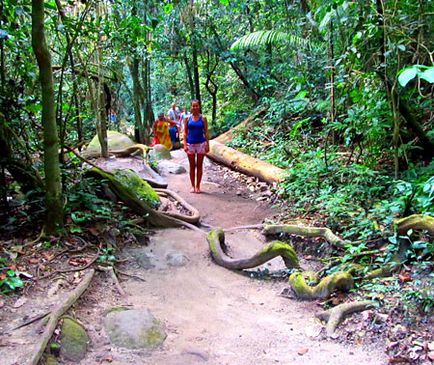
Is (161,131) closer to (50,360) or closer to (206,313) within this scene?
(206,313)

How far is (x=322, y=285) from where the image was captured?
14.4ft

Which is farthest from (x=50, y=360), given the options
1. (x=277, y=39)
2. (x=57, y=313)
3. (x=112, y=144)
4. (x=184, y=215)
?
(x=112, y=144)

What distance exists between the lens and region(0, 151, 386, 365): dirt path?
3475mm

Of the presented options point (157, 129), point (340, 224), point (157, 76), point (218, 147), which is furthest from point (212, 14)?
point (340, 224)

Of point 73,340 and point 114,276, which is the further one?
point 114,276

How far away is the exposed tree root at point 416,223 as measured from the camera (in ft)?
13.6

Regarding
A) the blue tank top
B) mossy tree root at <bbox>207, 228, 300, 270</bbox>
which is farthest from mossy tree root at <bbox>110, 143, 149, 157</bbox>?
mossy tree root at <bbox>207, 228, 300, 270</bbox>

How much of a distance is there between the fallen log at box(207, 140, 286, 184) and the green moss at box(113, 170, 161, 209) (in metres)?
2.66

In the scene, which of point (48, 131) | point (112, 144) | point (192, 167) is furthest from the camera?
point (112, 144)

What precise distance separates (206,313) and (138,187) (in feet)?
11.0

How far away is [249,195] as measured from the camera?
9242 mm

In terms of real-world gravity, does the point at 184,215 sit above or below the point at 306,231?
below

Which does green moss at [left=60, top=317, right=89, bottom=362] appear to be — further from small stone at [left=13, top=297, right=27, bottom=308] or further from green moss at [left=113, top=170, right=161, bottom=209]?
green moss at [left=113, top=170, right=161, bottom=209]

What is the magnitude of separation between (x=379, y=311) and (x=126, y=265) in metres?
2.86
